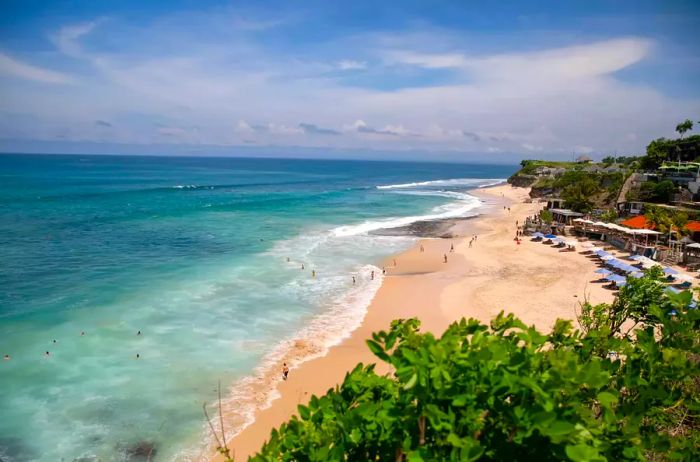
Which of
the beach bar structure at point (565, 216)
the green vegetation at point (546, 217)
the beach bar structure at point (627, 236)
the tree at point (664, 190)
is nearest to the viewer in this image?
the beach bar structure at point (627, 236)

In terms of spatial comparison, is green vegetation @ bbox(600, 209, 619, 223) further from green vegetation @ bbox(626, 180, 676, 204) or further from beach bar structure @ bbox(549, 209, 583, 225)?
green vegetation @ bbox(626, 180, 676, 204)

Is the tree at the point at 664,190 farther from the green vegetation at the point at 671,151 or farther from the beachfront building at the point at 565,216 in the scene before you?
the green vegetation at the point at 671,151

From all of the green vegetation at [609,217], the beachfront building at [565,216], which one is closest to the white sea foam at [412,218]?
the beachfront building at [565,216]

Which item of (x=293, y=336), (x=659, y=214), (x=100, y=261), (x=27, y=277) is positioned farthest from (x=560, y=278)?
(x=27, y=277)

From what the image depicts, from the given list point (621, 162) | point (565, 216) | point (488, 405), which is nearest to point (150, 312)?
point (488, 405)

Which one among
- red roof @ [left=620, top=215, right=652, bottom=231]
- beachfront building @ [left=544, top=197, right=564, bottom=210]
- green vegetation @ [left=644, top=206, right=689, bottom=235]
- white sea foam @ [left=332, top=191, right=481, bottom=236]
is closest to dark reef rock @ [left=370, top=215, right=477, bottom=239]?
white sea foam @ [left=332, top=191, right=481, bottom=236]
